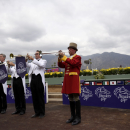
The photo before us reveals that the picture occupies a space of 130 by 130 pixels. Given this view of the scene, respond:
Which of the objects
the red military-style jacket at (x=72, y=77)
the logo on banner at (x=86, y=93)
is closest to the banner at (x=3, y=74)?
the red military-style jacket at (x=72, y=77)

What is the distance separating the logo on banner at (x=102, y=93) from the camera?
5.48m

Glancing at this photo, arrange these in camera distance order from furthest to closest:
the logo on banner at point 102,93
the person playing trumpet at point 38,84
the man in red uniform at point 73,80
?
the logo on banner at point 102,93, the person playing trumpet at point 38,84, the man in red uniform at point 73,80

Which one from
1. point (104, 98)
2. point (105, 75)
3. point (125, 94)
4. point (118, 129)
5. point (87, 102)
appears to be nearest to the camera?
point (118, 129)

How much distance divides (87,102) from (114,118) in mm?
1926

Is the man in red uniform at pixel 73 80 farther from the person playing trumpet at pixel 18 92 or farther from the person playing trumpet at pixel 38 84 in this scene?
the person playing trumpet at pixel 18 92

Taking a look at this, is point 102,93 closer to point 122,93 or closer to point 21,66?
point 122,93

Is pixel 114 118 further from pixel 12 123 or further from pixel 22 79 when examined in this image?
pixel 22 79

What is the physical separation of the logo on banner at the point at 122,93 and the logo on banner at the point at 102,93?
26cm

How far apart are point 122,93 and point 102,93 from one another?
0.71 meters

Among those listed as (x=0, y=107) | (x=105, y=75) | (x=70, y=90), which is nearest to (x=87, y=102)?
(x=70, y=90)

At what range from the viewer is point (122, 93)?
5.23m

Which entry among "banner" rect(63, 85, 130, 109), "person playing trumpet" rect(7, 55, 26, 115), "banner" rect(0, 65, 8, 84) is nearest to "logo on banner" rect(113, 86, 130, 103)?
"banner" rect(63, 85, 130, 109)

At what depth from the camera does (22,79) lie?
204 inches

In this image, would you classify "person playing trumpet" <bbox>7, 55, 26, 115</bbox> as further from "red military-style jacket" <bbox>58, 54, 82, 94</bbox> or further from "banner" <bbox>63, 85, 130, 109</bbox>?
"banner" <bbox>63, 85, 130, 109</bbox>
